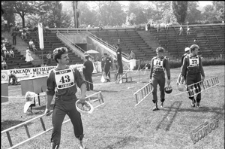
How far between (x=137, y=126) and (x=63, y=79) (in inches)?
128

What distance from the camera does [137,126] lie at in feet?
23.7

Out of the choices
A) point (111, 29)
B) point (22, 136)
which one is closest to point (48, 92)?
point (22, 136)

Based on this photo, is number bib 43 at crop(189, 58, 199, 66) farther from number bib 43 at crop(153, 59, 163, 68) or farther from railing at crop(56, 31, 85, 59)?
railing at crop(56, 31, 85, 59)

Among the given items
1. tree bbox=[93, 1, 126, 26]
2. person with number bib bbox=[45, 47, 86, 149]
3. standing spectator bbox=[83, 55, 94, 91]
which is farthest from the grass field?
tree bbox=[93, 1, 126, 26]

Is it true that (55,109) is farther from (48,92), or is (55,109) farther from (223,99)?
(223,99)

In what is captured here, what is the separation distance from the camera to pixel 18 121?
27.9ft

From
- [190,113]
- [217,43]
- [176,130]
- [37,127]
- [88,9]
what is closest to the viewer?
[176,130]

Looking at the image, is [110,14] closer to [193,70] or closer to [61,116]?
[193,70]

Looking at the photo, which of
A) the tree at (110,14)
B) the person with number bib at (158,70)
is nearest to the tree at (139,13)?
the tree at (110,14)

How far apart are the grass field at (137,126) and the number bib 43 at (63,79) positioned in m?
1.76

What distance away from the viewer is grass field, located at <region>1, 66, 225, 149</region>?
5895 millimetres

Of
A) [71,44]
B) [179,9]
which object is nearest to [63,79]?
[71,44]

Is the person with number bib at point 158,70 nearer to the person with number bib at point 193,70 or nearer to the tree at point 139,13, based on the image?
the person with number bib at point 193,70

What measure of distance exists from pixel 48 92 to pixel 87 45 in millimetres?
31215
